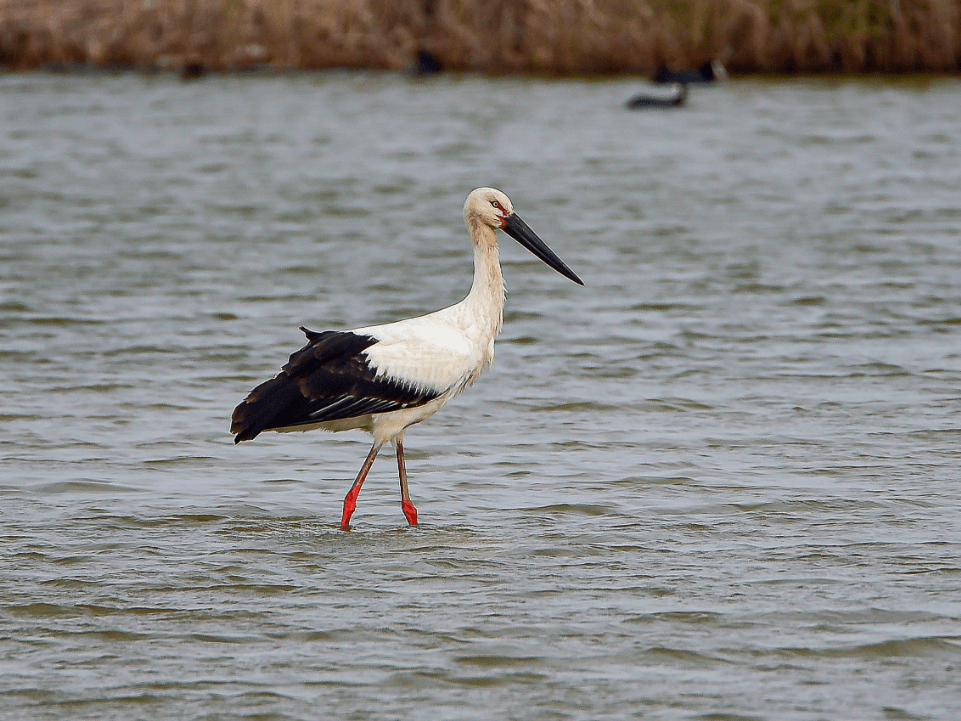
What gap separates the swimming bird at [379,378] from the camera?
6.61m

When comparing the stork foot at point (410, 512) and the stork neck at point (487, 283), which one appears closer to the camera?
the stork foot at point (410, 512)

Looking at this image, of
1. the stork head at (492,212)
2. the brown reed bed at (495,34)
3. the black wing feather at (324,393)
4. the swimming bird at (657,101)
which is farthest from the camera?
the brown reed bed at (495,34)

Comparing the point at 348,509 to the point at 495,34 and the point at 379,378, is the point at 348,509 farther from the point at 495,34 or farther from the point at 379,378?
the point at 495,34

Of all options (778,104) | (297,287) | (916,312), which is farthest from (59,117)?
(916,312)

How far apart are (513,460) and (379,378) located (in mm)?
1355

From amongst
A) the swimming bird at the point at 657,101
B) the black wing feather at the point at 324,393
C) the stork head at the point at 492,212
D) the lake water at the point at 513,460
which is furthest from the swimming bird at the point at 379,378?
the swimming bird at the point at 657,101

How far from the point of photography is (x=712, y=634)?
17.1ft

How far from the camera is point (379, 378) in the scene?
6672mm

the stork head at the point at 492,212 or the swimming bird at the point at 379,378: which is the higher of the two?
the stork head at the point at 492,212

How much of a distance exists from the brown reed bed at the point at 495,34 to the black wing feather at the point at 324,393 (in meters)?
19.9

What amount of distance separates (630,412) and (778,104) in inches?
651

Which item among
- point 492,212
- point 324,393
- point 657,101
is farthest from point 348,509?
A: point 657,101

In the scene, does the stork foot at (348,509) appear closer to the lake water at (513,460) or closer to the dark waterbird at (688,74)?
the lake water at (513,460)

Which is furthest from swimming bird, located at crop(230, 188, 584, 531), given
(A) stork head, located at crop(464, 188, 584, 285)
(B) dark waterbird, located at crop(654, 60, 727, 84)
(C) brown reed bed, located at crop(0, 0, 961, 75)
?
(C) brown reed bed, located at crop(0, 0, 961, 75)
